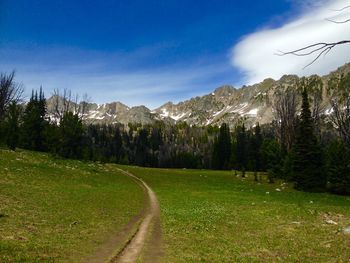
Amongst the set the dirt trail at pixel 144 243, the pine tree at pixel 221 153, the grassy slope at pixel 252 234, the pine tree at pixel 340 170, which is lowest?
the dirt trail at pixel 144 243

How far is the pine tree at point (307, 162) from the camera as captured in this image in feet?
201

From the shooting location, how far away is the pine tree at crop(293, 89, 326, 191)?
201 ft

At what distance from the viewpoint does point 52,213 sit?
27.7m

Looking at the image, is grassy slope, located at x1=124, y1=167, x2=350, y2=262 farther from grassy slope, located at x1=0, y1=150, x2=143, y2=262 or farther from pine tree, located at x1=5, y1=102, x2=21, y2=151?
pine tree, located at x1=5, y1=102, x2=21, y2=151

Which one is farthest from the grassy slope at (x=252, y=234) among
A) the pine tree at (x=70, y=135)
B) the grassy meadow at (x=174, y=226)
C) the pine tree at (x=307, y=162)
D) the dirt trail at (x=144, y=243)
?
the pine tree at (x=70, y=135)

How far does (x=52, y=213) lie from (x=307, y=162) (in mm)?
47088

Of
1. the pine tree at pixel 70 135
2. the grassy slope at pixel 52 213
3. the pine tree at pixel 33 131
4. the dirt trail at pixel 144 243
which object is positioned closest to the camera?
the dirt trail at pixel 144 243

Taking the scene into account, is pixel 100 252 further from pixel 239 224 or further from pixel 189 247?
pixel 239 224

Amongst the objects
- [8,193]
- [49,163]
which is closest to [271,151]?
[49,163]

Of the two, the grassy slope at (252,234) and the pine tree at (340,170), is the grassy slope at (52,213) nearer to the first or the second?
the grassy slope at (252,234)

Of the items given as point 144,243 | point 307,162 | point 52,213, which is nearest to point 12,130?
point 52,213

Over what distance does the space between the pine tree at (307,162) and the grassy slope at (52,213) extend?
3159 centimetres

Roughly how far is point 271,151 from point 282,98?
677 inches

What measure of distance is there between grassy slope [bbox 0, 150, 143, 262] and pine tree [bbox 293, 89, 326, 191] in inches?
1244
